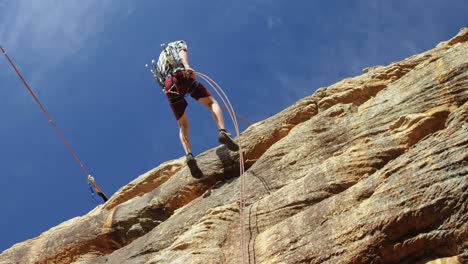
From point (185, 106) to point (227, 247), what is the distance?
16.8 feet

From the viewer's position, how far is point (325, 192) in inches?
426

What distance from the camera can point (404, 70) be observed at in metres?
14.5

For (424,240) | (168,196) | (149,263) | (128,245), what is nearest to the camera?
(424,240)

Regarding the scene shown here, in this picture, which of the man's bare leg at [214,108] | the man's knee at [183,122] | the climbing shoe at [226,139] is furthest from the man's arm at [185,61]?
the climbing shoe at [226,139]

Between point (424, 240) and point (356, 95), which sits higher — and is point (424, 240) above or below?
below

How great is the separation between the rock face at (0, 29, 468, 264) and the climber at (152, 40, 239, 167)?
1.01m

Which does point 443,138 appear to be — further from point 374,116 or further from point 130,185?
point 130,185

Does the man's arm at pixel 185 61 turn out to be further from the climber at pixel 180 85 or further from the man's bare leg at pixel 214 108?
the man's bare leg at pixel 214 108

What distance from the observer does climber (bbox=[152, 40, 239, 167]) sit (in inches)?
581

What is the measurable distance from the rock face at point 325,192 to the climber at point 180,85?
1011 millimetres

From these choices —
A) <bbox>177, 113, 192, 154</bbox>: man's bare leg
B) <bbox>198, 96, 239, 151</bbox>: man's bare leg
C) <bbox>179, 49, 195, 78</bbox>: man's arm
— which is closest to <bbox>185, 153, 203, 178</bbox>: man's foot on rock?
<bbox>177, 113, 192, 154</bbox>: man's bare leg

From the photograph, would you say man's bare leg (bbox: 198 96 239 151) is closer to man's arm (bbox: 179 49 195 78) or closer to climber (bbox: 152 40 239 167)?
climber (bbox: 152 40 239 167)

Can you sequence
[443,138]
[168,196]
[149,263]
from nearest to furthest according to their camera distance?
[443,138] → [149,263] → [168,196]

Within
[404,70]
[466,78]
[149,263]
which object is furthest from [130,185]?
[466,78]
